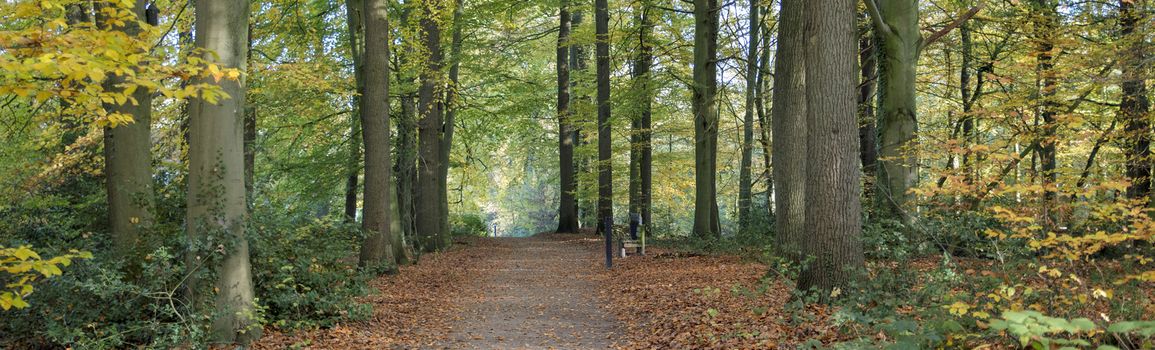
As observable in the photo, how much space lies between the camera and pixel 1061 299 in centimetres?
549

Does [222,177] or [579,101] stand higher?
[579,101]

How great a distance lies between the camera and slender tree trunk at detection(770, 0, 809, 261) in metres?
Answer: 11.7

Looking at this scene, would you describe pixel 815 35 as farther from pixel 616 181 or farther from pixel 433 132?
pixel 616 181

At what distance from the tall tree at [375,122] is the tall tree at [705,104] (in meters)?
7.64

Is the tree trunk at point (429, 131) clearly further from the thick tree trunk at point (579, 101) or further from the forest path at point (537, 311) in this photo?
the thick tree trunk at point (579, 101)

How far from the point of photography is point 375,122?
12.8 m

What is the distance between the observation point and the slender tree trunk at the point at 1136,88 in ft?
30.1

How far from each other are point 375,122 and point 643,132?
10.9 m

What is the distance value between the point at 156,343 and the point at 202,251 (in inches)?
36.9

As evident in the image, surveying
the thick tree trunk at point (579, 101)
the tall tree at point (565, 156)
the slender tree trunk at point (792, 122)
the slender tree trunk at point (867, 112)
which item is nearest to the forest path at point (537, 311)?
the slender tree trunk at point (792, 122)

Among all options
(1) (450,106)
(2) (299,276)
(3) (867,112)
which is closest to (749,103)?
(3) (867,112)

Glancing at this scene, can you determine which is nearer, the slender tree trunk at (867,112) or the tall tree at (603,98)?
the slender tree trunk at (867,112)

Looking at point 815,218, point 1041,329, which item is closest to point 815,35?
point 815,218

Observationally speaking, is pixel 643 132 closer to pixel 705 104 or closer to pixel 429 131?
pixel 705 104
